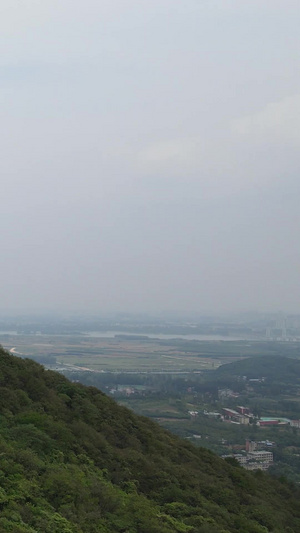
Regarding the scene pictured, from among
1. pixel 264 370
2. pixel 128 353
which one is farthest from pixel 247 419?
pixel 128 353

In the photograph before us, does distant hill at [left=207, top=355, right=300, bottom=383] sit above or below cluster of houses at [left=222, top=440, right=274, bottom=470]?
above

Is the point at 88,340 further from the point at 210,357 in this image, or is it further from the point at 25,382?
the point at 25,382

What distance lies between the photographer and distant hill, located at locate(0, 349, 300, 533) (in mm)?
8680

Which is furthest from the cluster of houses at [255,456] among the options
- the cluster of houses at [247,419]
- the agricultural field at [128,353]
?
the agricultural field at [128,353]

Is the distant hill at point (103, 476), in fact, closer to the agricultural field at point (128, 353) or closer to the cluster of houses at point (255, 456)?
the cluster of houses at point (255, 456)

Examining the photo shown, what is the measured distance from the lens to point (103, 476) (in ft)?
37.4

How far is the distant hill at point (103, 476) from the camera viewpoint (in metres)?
8.68

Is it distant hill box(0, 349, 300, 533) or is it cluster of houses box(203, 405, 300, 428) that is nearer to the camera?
distant hill box(0, 349, 300, 533)

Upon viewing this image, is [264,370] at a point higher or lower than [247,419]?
higher

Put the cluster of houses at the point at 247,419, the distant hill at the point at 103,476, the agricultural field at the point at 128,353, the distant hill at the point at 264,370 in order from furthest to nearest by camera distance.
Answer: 1. the agricultural field at the point at 128,353
2. the distant hill at the point at 264,370
3. the cluster of houses at the point at 247,419
4. the distant hill at the point at 103,476

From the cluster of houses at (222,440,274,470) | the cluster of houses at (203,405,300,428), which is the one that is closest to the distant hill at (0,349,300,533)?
the cluster of houses at (222,440,274,470)

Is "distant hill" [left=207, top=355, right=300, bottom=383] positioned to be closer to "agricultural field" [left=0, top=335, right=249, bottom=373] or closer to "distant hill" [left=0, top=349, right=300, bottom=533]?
"agricultural field" [left=0, top=335, right=249, bottom=373]

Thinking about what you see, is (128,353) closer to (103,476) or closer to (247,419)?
(247,419)

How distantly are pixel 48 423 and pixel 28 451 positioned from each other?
1852 mm
